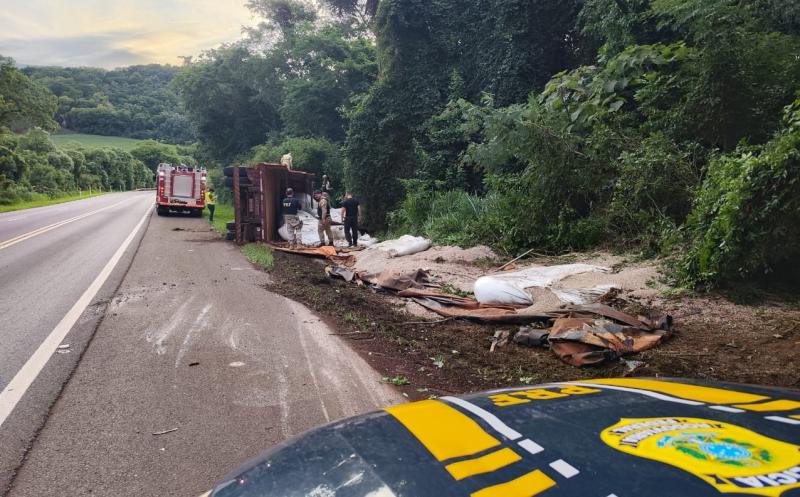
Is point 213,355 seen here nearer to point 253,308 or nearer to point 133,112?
point 253,308

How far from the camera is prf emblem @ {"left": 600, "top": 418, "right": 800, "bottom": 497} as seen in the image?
1.11 meters

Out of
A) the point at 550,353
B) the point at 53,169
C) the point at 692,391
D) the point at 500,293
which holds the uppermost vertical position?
the point at 53,169

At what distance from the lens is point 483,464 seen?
1279 millimetres

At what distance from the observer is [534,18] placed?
16578mm

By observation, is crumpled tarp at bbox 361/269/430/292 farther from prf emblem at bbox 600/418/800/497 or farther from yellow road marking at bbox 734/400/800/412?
prf emblem at bbox 600/418/800/497

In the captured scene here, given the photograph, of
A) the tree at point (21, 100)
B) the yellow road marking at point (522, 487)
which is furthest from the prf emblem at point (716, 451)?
the tree at point (21, 100)

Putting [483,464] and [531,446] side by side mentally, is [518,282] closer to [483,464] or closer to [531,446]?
[531,446]

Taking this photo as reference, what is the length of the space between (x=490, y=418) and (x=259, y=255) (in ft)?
36.7

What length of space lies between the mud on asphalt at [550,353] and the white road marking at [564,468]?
118 inches

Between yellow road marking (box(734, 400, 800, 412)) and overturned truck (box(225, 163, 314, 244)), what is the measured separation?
14.4 meters

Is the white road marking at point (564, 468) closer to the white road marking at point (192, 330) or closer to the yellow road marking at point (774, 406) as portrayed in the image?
the yellow road marking at point (774, 406)

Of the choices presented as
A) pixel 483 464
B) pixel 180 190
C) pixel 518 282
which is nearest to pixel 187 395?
pixel 483 464

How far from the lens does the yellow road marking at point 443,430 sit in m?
1.38

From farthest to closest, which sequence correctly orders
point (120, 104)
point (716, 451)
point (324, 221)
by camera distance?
point (120, 104) < point (324, 221) < point (716, 451)
